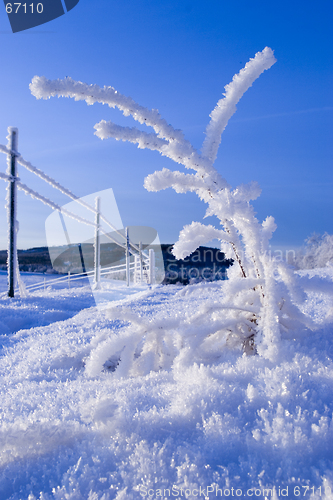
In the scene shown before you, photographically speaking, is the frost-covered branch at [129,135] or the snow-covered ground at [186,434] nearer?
the snow-covered ground at [186,434]

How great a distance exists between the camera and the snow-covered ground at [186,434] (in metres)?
0.48

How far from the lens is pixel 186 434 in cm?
59

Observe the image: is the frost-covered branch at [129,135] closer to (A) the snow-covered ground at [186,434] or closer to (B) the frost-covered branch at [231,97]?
(B) the frost-covered branch at [231,97]

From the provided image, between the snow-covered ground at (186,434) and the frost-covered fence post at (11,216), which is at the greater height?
the frost-covered fence post at (11,216)

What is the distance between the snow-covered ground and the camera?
476 millimetres

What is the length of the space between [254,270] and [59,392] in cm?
72

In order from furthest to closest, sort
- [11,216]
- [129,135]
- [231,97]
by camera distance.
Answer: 1. [11,216]
2. [231,97]
3. [129,135]

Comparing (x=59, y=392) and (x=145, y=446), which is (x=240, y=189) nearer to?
(x=145, y=446)

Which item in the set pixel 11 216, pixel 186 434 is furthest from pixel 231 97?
pixel 11 216

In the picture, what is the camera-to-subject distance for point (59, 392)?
91cm

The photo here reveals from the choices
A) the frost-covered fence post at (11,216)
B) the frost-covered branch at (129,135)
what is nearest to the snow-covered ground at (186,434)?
the frost-covered branch at (129,135)

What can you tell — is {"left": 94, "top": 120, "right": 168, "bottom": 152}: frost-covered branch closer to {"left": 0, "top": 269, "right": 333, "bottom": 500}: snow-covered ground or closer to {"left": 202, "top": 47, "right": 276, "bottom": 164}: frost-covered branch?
{"left": 202, "top": 47, "right": 276, "bottom": 164}: frost-covered branch

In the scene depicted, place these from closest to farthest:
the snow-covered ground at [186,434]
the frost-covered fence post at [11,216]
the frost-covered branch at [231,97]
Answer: the snow-covered ground at [186,434] < the frost-covered branch at [231,97] < the frost-covered fence post at [11,216]

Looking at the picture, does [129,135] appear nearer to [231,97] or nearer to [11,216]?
[231,97]
